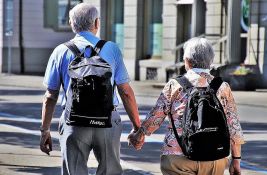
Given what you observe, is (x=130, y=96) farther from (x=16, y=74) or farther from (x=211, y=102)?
(x=16, y=74)

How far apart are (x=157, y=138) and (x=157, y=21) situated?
17.1m

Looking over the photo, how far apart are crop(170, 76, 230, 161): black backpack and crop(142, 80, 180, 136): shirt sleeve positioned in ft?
0.76

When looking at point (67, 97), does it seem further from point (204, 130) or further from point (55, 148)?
point (55, 148)

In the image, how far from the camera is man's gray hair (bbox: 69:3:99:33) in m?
5.55

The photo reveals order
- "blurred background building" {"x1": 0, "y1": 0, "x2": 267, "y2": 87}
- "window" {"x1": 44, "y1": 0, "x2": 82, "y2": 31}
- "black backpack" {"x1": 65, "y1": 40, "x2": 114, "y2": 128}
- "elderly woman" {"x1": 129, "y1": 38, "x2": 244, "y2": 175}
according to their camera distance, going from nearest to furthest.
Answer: "elderly woman" {"x1": 129, "y1": 38, "x2": 244, "y2": 175}
"black backpack" {"x1": 65, "y1": 40, "x2": 114, "y2": 128}
"blurred background building" {"x1": 0, "y1": 0, "x2": 267, "y2": 87}
"window" {"x1": 44, "y1": 0, "x2": 82, "y2": 31}

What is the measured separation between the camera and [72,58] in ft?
18.5

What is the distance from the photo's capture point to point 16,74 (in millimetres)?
33844

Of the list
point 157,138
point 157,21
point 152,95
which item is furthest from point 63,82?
point 157,21

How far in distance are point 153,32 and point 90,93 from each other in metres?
24.6

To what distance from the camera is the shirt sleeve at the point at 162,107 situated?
5.34 meters

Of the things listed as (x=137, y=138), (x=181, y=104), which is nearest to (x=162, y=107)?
(x=181, y=104)

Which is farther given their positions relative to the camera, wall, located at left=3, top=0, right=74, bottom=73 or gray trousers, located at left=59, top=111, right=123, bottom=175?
wall, located at left=3, top=0, right=74, bottom=73

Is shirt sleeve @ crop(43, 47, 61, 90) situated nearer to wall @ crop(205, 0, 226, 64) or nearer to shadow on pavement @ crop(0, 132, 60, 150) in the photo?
shadow on pavement @ crop(0, 132, 60, 150)

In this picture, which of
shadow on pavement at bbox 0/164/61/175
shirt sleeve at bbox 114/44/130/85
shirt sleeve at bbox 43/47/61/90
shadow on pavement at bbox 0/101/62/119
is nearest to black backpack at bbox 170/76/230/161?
shirt sleeve at bbox 114/44/130/85
